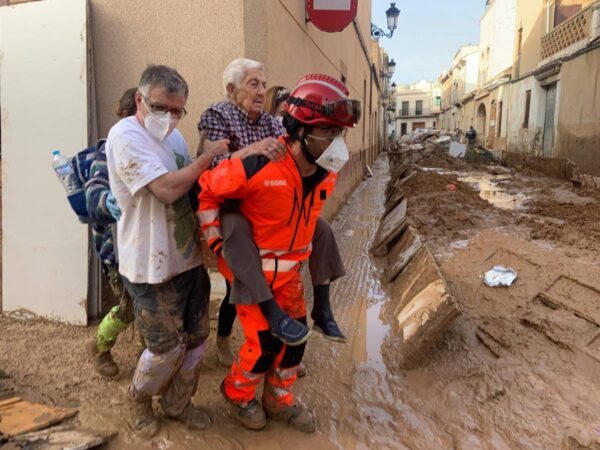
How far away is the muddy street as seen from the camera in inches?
96.3

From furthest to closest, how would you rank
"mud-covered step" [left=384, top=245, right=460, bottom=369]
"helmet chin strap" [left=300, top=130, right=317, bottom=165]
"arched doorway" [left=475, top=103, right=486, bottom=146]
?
1. "arched doorway" [left=475, top=103, right=486, bottom=146]
2. "mud-covered step" [left=384, top=245, right=460, bottom=369]
3. "helmet chin strap" [left=300, top=130, right=317, bottom=165]

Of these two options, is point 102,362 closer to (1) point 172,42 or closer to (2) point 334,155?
(2) point 334,155

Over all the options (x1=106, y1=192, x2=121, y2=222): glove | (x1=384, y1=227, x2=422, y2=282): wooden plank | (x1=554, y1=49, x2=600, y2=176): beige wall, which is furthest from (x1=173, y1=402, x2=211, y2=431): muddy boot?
(x1=554, y1=49, x2=600, y2=176): beige wall

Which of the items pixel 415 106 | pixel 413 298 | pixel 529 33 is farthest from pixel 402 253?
pixel 415 106

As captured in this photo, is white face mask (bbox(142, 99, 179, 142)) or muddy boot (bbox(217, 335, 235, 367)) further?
muddy boot (bbox(217, 335, 235, 367))

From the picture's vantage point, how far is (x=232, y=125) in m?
2.61

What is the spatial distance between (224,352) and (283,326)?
3.90 feet

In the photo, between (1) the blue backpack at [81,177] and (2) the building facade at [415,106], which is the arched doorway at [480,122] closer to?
(1) the blue backpack at [81,177]

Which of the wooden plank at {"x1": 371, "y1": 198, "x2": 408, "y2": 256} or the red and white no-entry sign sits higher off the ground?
the red and white no-entry sign

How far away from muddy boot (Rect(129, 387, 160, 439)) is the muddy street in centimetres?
5

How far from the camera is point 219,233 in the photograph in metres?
2.09

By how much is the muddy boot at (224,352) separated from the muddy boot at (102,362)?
66cm

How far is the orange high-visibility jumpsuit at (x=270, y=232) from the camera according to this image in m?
2.03

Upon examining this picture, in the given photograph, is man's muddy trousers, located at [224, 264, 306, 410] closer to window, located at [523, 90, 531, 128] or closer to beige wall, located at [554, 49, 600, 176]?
beige wall, located at [554, 49, 600, 176]
